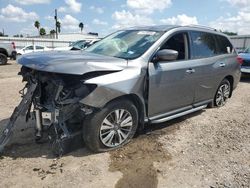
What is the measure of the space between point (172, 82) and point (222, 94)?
8.33 ft

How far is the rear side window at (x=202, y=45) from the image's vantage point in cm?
562

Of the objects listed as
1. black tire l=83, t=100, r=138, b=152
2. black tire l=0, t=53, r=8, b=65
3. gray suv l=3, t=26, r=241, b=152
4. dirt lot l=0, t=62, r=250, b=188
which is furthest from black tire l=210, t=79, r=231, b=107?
black tire l=0, t=53, r=8, b=65

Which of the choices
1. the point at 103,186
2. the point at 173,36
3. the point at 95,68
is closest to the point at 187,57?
the point at 173,36

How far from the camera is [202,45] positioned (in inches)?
234

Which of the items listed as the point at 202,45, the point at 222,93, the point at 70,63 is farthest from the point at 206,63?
the point at 70,63

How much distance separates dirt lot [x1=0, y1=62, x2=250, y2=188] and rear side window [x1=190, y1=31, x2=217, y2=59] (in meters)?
1.39

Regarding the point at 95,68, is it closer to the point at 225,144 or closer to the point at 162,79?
the point at 162,79

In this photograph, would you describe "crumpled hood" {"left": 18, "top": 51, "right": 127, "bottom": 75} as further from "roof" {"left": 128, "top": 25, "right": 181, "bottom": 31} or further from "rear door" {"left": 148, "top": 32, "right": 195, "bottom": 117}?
"roof" {"left": 128, "top": 25, "right": 181, "bottom": 31}

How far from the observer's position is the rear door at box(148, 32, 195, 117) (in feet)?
15.4

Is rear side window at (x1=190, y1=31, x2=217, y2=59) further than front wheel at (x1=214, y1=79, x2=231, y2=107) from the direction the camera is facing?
No

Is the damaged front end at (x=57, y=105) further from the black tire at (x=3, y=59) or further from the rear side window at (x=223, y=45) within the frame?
the black tire at (x=3, y=59)

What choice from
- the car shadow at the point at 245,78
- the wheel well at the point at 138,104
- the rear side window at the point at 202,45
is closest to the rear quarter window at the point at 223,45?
the rear side window at the point at 202,45

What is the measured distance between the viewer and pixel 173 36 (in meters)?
5.17

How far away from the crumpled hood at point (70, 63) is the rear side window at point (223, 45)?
3.16m
